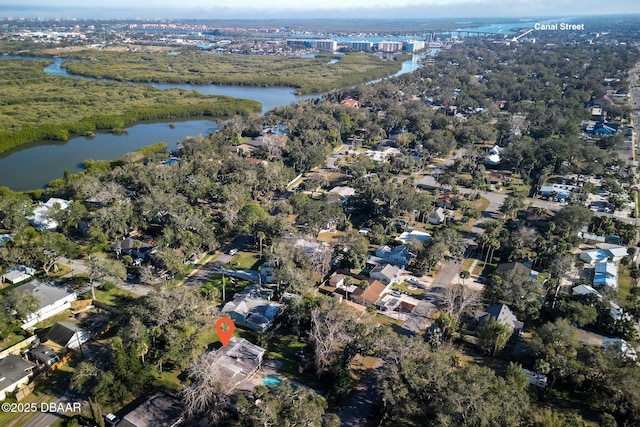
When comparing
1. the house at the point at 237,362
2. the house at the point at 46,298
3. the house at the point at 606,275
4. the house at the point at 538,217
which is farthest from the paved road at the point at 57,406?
the house at the point at 538,217

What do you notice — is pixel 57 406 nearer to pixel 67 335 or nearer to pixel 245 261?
pixel 67 335

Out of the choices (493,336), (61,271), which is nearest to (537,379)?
(493,336)

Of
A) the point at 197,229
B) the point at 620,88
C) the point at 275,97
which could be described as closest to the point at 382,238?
the point at 197,229

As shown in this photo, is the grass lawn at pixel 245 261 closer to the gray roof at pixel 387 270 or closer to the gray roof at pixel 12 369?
the gray roof at pixel 387 270

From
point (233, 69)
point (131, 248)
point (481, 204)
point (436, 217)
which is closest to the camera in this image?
point (131, 248)

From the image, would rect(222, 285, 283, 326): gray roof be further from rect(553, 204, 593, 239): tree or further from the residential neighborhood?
rect(553, 204, 593, 239): tree

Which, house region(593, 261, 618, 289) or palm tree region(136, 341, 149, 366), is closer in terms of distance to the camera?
palm tree region(136, 341, 149, 366)

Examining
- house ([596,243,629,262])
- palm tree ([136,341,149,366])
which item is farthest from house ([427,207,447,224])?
palm tree ([136,341,149,366])
